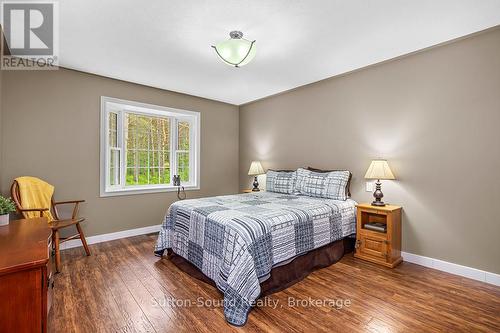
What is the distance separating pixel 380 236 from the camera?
9.41ft

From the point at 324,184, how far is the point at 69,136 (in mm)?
3570

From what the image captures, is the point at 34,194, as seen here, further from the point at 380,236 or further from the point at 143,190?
the point at 380,236

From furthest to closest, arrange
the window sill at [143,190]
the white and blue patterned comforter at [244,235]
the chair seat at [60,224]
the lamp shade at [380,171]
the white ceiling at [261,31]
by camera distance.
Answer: the window sill at [143,190] < the lamp shade at [380,171] < the chair seat at [60,224] < the white ceiling at [261,31] < the white and blue patterned comforter at [244,235]

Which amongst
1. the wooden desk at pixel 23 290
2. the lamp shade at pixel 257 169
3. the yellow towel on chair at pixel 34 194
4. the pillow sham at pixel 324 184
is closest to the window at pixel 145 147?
the yellow towel on chair at pixel 34 194

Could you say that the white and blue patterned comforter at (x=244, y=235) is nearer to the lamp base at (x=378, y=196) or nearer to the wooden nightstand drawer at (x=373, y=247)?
the wooden nightstand drawer at (x=373, y=247)

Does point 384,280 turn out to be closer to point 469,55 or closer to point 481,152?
point 481,152

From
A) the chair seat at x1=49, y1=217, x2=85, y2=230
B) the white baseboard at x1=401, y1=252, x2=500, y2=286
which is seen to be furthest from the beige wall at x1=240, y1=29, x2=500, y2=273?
the chair seat at x1=49, y1=217, x2=85, y2=230

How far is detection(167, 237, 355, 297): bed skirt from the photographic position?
89.6 inches

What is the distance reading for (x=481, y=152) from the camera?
2.48 meters

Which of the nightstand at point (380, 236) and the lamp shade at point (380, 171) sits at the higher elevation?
the lamp shade at point (380, 171)

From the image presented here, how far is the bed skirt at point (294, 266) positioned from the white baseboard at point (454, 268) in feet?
2.31

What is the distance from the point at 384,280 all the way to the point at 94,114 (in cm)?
422

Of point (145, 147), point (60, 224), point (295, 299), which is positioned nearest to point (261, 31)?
point (295, 299)

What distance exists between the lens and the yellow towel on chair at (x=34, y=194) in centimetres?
279
